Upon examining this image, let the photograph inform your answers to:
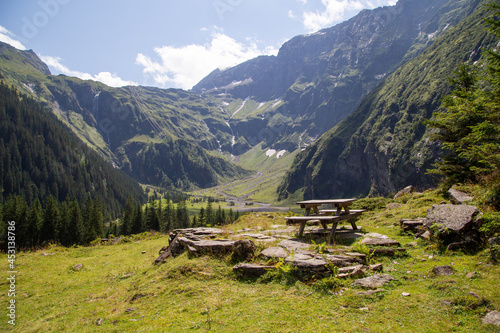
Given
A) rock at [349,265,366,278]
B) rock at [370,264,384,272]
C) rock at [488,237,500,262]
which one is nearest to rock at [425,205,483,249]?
rock at [488,237,500,262]

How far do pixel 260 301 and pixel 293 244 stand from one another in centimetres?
522

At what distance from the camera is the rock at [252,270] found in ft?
35.2

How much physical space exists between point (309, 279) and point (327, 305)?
1821mm

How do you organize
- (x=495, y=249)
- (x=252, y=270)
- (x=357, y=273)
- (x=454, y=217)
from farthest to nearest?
(x=454, y=217)
(x=252, y=270)
(x=357, y=273)
(x=495, y=249)

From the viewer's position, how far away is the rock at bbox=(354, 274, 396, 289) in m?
8.62

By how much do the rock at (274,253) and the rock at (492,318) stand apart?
6.75m

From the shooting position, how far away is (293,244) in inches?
531

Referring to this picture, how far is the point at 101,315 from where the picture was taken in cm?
979

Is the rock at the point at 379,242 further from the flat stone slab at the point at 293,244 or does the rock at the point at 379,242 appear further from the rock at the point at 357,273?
the rock at the point at 357,273

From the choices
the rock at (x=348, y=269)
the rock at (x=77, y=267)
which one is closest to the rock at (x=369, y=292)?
the rock at (x=348, y=269)

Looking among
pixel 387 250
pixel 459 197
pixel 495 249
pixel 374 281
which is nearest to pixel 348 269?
pixel 374 281

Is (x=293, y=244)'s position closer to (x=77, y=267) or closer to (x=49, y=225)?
(x=77, y=267)

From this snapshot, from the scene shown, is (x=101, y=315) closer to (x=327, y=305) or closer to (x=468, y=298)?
(x=327, y=305)

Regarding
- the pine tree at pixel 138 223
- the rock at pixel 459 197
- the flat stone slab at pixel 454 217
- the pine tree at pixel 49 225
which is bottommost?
the pine tree at pixel 138 223
